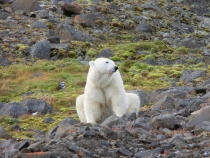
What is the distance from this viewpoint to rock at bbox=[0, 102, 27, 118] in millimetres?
18031

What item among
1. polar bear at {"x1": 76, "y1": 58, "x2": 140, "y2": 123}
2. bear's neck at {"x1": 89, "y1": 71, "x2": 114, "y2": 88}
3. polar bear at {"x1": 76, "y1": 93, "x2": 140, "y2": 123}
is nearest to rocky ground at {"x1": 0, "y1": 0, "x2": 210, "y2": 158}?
polar bear at {"x1": 76, "y1": 93, "x2": 140, "y2": 123}

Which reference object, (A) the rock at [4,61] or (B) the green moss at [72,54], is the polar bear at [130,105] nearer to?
(A) the rock at [4,61]

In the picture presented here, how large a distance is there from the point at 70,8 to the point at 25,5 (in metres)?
3.54

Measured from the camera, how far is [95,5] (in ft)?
144

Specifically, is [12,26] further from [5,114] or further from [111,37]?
[5,114]

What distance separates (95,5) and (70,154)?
118ft

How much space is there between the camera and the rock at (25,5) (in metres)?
40.4

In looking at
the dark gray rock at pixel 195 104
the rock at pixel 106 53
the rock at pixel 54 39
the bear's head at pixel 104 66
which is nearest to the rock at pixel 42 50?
the rock at pixel 54 39

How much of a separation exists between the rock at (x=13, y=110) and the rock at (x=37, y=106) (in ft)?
0.86

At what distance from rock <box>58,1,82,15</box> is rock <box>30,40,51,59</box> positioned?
8.63 meters

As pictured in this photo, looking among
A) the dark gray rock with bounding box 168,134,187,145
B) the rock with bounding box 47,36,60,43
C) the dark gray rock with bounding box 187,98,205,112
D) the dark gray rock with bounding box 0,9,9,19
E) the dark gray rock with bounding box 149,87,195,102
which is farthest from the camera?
the dark gray rock with bounding box 0,9,9,19

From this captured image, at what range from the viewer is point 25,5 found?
134 feet

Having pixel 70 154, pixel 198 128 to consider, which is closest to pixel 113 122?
pixel 198 128

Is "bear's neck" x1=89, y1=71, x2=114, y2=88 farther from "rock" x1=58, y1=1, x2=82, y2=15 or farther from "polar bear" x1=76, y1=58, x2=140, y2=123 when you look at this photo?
"rock" x1=58, y1=1, x2=82, y2=15
